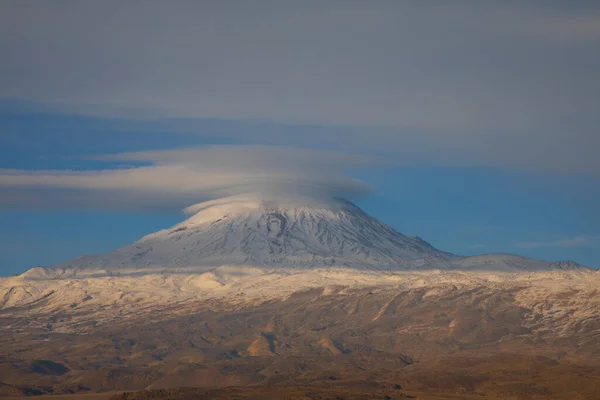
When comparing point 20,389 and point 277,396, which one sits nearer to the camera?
point 277,396

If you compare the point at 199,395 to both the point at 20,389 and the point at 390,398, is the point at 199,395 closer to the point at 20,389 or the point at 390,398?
the point at 390,398

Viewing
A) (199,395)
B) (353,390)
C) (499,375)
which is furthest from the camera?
(499,375)

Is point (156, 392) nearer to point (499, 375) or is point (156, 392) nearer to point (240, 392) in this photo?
point (240, 392)

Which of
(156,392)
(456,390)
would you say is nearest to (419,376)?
(456,390)

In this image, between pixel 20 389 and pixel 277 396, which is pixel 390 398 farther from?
pixel 20 389

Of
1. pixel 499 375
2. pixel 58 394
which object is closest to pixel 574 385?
pixel 499 375

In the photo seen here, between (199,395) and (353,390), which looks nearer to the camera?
(199,395)

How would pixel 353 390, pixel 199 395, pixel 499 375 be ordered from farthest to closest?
pixel 499 375, pixel 353 390, pixel 199 395

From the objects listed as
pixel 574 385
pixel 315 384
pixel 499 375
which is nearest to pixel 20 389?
pixel 315 384
